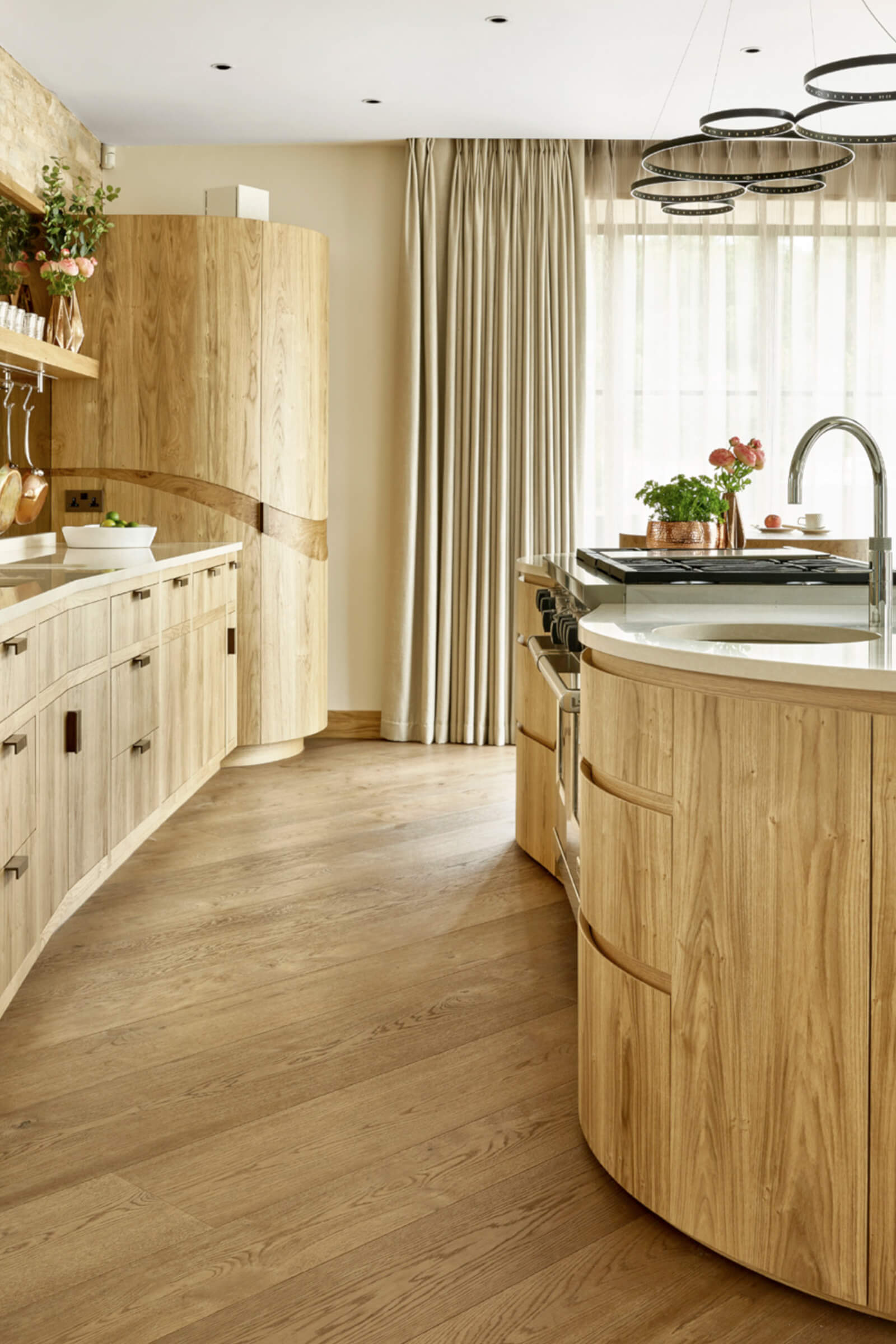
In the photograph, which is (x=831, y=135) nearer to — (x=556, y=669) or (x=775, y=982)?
(x=556, y=669)

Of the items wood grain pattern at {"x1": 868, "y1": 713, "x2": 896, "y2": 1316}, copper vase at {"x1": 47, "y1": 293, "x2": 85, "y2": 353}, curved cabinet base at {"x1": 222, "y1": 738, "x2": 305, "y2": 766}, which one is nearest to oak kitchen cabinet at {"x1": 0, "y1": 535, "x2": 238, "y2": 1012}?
curved cabinet base at {"x1": 222, "y1": 738, "x2": 305, "y2": 766}

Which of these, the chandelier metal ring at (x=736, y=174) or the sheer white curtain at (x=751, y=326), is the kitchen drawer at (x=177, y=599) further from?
the sheer white curtain at (x=751, y=326)

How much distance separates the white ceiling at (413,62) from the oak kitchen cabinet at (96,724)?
1.73 meters

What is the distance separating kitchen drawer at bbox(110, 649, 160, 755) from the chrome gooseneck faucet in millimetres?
1934

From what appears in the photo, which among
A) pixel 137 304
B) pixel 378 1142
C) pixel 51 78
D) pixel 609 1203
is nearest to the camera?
pixel 609 1203

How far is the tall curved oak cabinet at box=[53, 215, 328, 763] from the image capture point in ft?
15.9

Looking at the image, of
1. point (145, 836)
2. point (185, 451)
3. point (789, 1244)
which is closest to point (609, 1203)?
point (789, 1244)

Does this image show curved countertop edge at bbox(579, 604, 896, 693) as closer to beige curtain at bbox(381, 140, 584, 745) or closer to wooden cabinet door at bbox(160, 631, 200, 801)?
wooden cabinet door at bbox(160, 631, 200, 801)

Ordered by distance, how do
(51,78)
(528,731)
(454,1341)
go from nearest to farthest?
(454,1341), (528,731), (51,78)

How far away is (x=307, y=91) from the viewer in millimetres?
4660

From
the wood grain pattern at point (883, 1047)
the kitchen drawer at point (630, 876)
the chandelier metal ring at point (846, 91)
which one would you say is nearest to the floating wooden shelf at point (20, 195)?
the chandelier metal ring at point (846, 91)

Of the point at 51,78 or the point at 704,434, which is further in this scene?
the point at 704,434

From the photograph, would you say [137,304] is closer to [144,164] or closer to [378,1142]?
[144,164]

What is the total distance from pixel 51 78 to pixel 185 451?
4.67 ft
